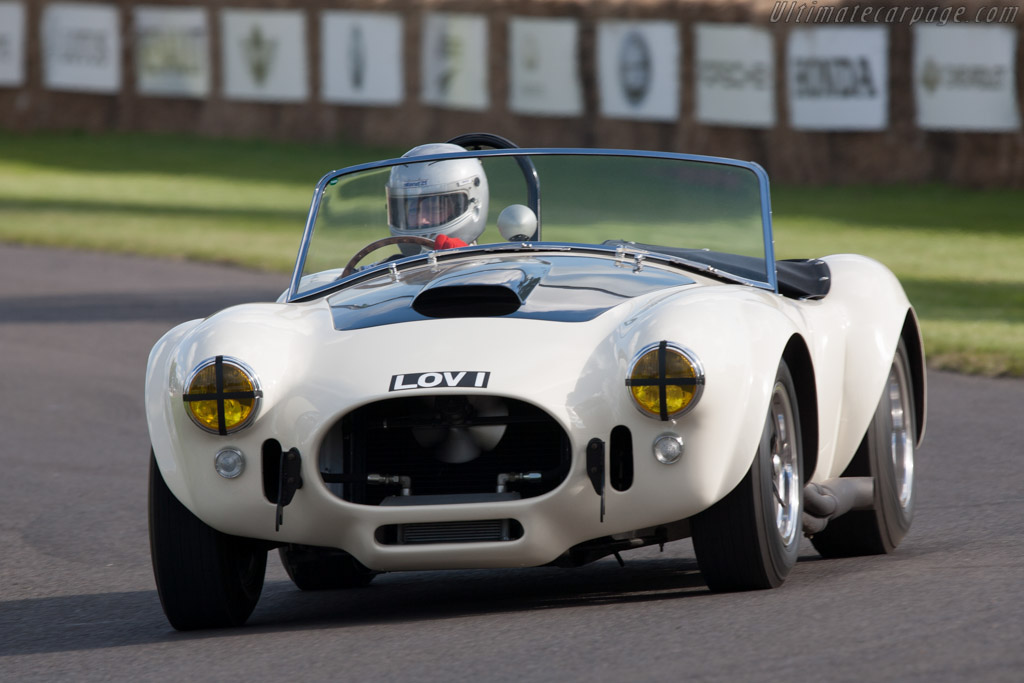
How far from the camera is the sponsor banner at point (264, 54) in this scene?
2800 cm

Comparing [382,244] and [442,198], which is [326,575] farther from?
[442,198]

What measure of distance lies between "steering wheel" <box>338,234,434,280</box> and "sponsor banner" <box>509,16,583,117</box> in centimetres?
1868

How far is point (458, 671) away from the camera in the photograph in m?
3.95

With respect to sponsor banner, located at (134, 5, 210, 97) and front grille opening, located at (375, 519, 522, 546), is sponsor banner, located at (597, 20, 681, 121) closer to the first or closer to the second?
sponsor banner, located at (134, 5, 210, 97)

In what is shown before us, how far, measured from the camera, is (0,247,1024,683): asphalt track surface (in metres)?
3.87

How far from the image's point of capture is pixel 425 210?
593 centimetres

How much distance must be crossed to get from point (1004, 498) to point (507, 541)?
8.52 ft

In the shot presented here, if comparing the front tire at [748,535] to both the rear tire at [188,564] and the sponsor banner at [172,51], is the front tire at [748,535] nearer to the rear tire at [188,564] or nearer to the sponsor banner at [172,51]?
the rear tire at [188,564]

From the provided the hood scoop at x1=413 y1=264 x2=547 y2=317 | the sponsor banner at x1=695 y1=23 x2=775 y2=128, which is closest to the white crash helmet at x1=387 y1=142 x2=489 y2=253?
the hood scoop at x1=413 y1=264 x2=547 y2=317

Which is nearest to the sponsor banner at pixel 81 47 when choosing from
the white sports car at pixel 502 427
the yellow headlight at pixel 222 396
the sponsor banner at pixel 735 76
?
the sponsor banner at pixel 735 76

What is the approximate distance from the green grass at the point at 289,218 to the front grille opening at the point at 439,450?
5.73 metres

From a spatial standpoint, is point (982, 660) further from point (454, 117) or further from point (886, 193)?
point (454, 117)

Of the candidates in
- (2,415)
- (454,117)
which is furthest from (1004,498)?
(454,117)

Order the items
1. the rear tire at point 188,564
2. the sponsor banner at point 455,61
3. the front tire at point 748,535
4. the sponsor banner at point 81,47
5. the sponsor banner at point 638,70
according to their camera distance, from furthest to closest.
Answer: the sponsor banner at point 81,47
the sponsor banner at point 455,61
the sponsor banner at point 638,70
the rear tire at point 188,564
the front tire at point 748,535
